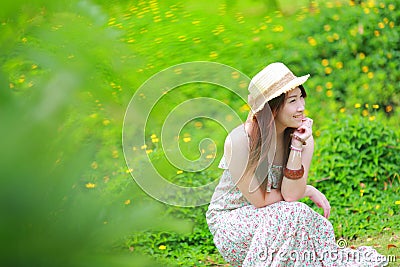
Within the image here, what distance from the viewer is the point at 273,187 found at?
292cm

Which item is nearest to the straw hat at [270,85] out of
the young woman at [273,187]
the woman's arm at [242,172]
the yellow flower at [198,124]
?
the young woman at [273,187]

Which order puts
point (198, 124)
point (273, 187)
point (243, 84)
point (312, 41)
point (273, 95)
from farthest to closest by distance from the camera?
point (312, 41), point (243, 84), point (198, 124), point (273, 187), point (273, 95)

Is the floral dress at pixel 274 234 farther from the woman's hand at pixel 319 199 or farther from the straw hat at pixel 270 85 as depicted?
the straw hat at pixel 270 85

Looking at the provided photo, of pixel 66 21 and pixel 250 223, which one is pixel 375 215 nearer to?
pixel 250 223

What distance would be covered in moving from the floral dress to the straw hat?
0.30 metres

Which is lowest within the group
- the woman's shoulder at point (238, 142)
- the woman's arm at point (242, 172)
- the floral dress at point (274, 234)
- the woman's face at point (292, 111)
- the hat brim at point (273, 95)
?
the floral dress at point (274, 234)

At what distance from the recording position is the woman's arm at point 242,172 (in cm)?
278

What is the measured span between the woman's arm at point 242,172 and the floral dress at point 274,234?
38 mm

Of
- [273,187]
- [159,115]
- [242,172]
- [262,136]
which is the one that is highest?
[159,115]

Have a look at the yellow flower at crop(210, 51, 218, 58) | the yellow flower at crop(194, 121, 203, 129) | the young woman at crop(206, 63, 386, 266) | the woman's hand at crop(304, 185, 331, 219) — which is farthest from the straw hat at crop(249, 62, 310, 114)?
the yellow flower at crop(210, 51, 218, 58)

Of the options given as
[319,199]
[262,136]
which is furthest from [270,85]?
[319,199]

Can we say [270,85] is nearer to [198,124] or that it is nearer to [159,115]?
[159,115]

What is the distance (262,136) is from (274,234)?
0.38m

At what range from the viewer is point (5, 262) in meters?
0.57
